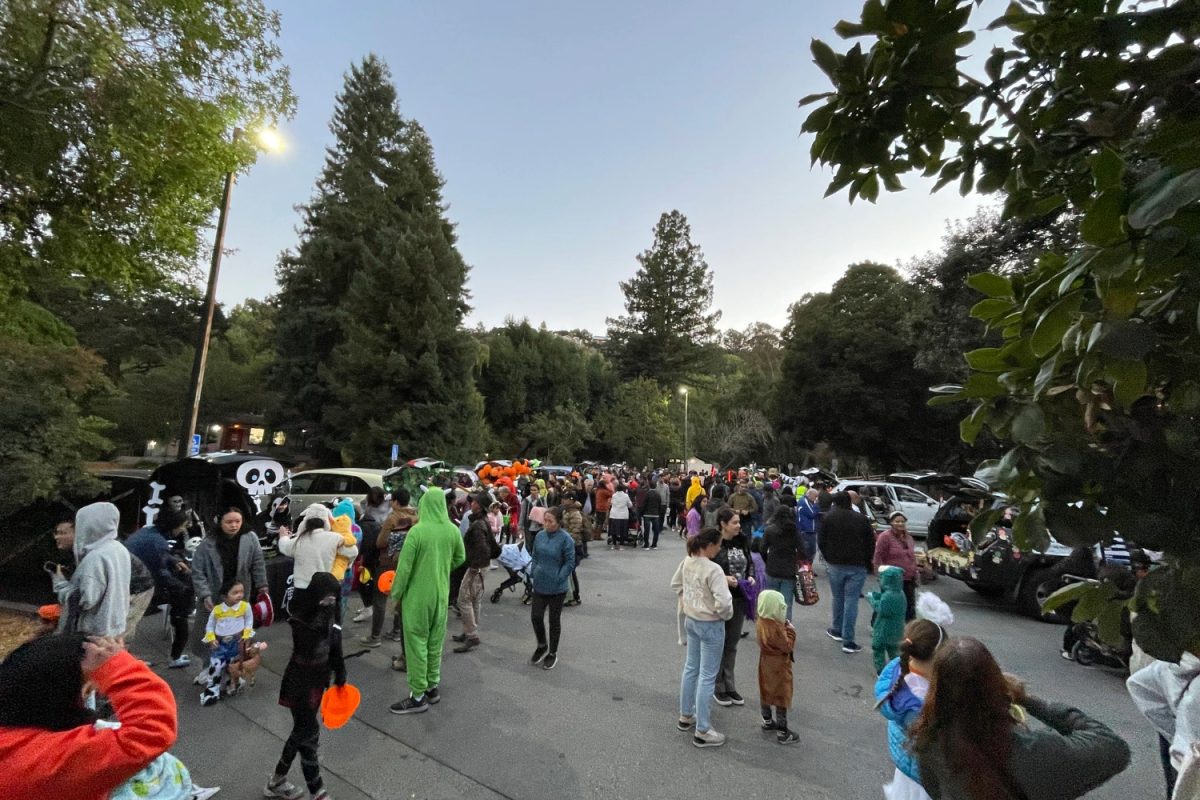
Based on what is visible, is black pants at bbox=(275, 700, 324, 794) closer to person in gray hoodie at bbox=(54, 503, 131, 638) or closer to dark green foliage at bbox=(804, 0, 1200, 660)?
person in gray hoodie at bbox=(54, 503, 131, 638)

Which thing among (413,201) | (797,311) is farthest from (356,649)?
(797,311)

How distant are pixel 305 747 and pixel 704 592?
2.91 m

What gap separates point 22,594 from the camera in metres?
8.04

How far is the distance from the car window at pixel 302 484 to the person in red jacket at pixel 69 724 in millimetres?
11921

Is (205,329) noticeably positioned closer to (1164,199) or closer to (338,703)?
(338,703)

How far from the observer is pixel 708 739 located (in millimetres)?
4230

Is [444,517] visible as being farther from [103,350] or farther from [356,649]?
[103,350]

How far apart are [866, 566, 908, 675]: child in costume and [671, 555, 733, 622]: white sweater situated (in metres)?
1.77

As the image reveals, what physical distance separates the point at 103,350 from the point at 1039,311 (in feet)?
123

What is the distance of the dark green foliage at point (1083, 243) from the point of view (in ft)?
3.07

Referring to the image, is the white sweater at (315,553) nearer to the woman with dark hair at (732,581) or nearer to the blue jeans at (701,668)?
the blue jeans at (701,668)

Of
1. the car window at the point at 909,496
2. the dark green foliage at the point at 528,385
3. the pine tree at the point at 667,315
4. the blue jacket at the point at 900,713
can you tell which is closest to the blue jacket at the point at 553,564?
the blue jacket at the point at 900,713

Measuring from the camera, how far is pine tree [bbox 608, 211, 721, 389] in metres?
48.2

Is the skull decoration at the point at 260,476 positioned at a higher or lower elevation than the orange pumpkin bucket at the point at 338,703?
higher
